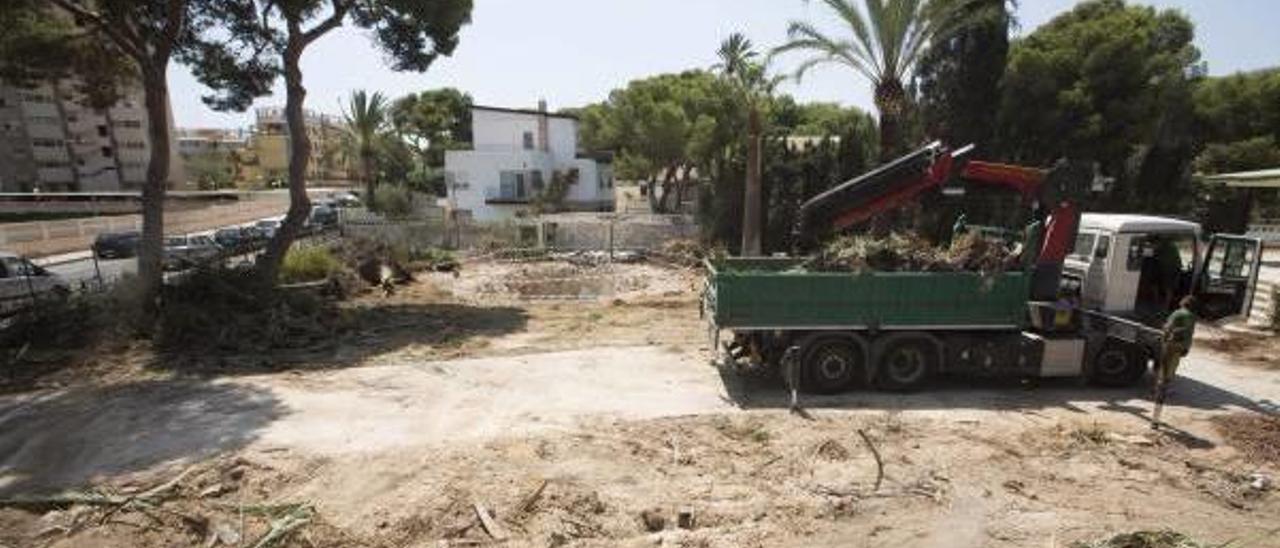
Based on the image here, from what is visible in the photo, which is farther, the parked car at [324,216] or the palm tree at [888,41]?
the parked car at [324,216]

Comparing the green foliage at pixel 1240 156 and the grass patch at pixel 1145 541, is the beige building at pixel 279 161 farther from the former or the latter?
the grass patch at pixel 1145 541

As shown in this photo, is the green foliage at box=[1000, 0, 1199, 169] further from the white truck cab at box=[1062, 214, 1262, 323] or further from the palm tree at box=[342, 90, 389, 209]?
the palm tree at box=[342, 90, 389, 209]

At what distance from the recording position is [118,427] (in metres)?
10.7

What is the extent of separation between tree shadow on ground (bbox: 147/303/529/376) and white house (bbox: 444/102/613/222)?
2760 cm

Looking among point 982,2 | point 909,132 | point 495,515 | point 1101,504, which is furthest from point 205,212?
point 1101,504

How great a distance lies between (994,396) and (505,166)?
1546 inches

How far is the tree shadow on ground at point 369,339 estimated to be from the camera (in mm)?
14234

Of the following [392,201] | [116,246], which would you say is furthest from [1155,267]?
[392,201]

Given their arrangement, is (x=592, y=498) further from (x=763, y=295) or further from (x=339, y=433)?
(x=763, y=295)

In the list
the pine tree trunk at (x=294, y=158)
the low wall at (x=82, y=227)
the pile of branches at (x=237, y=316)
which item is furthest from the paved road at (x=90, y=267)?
the pile of branches at (x=237, y=316)

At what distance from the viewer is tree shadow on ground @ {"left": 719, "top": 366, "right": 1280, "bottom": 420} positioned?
11680 mm

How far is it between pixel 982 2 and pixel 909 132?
5686 mm

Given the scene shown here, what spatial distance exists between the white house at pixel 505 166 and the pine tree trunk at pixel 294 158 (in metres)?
26.4

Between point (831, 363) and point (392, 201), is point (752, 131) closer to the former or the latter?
point (831, 363)
